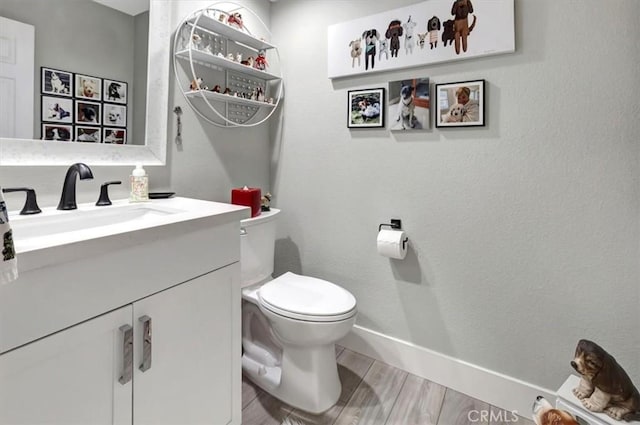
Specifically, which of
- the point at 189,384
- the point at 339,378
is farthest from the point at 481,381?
the point at 189,384

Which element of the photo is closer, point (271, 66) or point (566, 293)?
point (566, 293)

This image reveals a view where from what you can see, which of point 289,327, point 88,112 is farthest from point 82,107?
point 289,327

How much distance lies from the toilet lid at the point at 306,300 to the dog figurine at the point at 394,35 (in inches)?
47.6

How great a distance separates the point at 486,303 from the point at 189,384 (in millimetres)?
1285

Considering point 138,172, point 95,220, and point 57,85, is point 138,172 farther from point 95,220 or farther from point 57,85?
point 57,85

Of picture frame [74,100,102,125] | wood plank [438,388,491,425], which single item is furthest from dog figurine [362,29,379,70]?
wood plank [438,388,491,425]

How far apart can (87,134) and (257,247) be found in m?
0.87

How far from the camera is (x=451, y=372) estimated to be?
1.66 m

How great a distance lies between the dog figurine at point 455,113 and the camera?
1535 millimetres

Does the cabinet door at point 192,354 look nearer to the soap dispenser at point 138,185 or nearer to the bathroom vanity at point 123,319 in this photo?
the bathroom vanity at point 123,319

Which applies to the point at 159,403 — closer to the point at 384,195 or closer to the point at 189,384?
the point at 189,384

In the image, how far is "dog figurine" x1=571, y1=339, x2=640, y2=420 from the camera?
1.05 meters

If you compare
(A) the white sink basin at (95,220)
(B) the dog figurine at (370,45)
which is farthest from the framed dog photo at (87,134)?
(B) the dog figurine at (370,45)

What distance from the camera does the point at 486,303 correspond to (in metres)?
1.56
